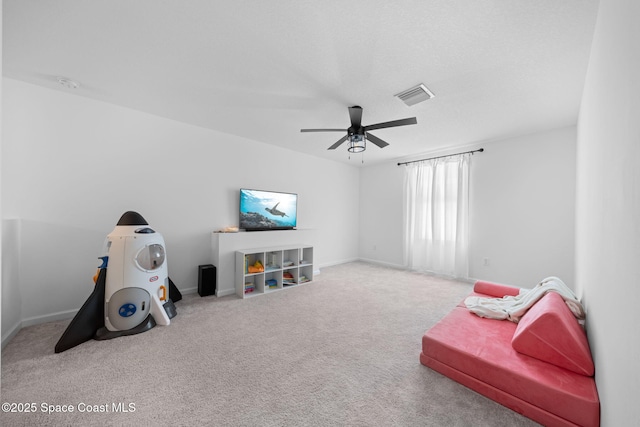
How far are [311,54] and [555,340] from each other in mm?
2698

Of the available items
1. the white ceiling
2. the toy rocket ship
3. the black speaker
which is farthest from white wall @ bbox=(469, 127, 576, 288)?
the toy rocket ship

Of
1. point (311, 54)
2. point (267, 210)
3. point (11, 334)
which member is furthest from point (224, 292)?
point (311, 54)

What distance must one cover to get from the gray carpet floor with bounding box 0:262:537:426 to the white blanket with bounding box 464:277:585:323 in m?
0.59

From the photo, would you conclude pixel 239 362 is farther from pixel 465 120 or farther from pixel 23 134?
pixel 465 120

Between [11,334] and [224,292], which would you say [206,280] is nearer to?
[224,292]

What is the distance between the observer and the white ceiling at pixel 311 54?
162 cm

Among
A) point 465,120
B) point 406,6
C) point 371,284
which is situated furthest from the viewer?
point 371,284

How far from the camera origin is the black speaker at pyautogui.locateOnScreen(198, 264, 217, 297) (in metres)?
3.38

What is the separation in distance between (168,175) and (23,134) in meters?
1.33

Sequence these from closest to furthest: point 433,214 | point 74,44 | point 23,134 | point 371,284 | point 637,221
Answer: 1. point 637,221
2. point 74,44
3. point 23,134
4. point 371,284
5. point 433,214

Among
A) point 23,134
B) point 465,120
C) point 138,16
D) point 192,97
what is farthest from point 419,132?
point 23,134

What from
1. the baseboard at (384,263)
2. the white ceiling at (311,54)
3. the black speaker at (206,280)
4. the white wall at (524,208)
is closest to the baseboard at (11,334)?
the black speaker at (206,280)

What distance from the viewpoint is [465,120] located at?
323 centimetres

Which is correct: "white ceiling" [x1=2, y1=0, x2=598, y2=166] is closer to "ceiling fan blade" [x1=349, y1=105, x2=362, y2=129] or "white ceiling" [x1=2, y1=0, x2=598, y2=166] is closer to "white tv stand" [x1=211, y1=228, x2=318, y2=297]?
"ceiling fan blade" [x1=349, y1=105, x2=362, y2=129]
